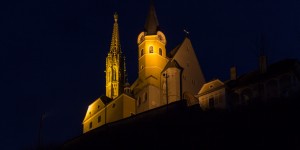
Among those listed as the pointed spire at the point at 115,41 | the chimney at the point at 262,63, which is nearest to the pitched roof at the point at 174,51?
the pointed spire at the point at 115,41

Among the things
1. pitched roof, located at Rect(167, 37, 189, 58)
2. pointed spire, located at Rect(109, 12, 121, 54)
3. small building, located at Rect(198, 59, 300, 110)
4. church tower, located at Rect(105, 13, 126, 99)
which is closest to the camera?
small building, located at Rect(198, 59, 300, 110)

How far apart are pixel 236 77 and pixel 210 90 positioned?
12.8 feet

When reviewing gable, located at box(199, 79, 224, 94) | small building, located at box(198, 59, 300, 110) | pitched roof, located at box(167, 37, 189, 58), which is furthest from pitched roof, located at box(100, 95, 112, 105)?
gable, located at box(199, 79, 224, 94)

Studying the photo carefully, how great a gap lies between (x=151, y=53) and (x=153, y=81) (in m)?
4.54

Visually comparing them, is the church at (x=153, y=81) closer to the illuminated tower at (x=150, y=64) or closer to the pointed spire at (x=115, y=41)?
the illuminated tower at (x=150, y=64)

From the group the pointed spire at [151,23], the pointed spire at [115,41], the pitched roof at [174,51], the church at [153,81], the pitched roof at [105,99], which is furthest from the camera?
the pointed spire at [115,41]

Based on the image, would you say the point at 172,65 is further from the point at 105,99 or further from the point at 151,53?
the point at 105,99

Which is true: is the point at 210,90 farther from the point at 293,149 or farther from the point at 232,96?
the point at 293,149

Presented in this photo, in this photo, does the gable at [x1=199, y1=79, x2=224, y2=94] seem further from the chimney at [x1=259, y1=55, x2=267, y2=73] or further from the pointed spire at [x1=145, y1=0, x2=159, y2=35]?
the pointed spire at [x1=145, y1=0, x2=159, y2=35]

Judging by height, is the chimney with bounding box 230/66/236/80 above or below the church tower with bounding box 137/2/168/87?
below

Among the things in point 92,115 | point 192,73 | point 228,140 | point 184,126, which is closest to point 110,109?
point 92,115

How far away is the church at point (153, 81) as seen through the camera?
87.9 meters

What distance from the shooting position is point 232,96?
247 ft

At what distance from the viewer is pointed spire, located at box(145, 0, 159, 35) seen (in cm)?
9350
